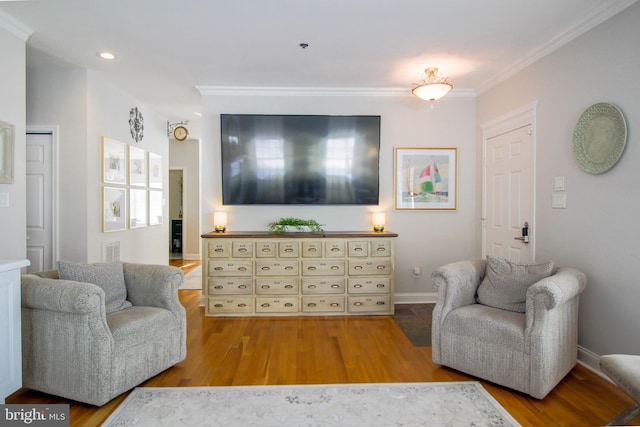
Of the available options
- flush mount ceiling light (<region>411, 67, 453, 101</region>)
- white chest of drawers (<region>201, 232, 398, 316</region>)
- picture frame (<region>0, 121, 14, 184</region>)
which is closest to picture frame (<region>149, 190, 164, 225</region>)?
white chest of drawers (<region>201, 232, 398, 316</region>)

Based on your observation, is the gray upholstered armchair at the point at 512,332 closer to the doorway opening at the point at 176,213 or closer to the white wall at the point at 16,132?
the white wall at the point at 16,132

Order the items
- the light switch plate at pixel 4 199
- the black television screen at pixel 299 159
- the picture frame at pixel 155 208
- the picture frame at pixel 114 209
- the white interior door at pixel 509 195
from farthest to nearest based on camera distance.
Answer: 1. the picture frame at pixel 155 208
2. the black television screen at pixel 299 159
3. the picture frame at pixel 114 209
4. the white interior door at pixel 509 195
5. the light switch plate at pixel 4 199

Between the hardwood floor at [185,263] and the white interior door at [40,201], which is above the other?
the white interior door at [40,201]

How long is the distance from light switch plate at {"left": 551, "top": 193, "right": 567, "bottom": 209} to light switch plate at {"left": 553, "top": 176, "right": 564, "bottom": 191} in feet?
0.17

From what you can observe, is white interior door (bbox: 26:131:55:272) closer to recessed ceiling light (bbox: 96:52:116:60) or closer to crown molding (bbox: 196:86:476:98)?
recessed ceiling light (bbox: 96:52:116:60)

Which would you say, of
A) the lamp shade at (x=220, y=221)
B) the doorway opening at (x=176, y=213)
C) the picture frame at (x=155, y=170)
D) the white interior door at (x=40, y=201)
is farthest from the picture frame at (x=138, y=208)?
the doorway opening at (x=176, y=213)

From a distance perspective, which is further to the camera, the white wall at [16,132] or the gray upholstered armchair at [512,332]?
the white wall at [16,132]

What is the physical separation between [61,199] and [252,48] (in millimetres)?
2536

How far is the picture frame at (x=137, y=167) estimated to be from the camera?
4.56 metres

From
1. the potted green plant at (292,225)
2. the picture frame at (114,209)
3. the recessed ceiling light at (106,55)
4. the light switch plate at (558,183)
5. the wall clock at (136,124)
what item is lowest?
the potted green plant at (292,225)

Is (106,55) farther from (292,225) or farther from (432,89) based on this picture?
(432,89)

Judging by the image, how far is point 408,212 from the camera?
427cm

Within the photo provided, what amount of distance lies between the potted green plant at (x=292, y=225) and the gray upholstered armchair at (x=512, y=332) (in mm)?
1764

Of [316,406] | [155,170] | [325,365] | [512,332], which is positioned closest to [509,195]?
[512,332]
